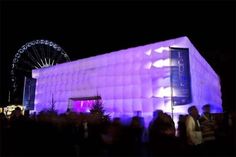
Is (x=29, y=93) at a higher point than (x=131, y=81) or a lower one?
lower

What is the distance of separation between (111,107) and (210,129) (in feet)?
43.7

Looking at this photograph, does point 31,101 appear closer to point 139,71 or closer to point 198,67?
point 139,71

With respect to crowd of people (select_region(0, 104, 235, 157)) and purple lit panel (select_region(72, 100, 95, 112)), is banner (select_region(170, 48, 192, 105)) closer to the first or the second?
purple lit panel (select_region(72, 100, 95, 112))

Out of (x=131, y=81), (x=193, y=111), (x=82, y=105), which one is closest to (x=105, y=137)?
(x=193, y=111)

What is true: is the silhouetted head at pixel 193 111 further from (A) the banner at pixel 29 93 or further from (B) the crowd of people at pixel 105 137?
(A) the banner at pixel 29 93

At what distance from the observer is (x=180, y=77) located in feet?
53.4

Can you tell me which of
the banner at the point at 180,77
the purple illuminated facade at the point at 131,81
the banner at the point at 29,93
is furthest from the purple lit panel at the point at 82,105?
the banner at the point at 180,77

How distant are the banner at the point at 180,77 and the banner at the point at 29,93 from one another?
57.6ft

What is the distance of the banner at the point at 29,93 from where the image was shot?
29170 millimetres

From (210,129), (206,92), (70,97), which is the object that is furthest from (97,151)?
(70,97)

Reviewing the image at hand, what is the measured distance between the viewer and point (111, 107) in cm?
2027

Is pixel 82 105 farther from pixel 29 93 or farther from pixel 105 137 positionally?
pixel 105 137

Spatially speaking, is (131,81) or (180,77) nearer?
(180,77)

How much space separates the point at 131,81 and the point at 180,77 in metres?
3.99
